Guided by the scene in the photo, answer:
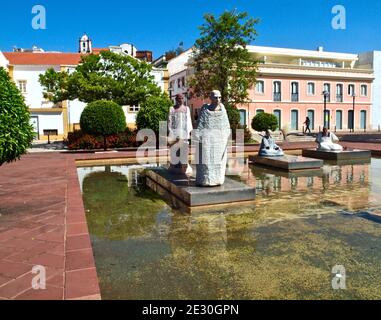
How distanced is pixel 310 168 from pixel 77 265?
29.2 ft

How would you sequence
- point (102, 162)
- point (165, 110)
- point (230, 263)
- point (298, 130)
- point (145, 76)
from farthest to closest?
1. point (298, 130)
2. point (145, 76)
3. point (165, 110)
4. point (102, 162)
5. point (230, 263)

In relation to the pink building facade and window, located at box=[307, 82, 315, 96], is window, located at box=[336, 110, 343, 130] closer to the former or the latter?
the pink building facade

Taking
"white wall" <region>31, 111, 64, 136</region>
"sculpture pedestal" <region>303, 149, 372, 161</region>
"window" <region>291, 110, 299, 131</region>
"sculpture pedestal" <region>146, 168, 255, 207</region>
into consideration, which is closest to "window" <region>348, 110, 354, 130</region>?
"window" <region>291, 110, 299, 131</region>

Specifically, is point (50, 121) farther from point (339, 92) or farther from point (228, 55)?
point (339, 92)

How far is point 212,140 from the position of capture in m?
6.88

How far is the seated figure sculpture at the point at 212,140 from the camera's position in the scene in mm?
6871

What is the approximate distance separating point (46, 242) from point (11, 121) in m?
2.36

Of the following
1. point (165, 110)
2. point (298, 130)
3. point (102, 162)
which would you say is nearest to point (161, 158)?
point (102, 162)

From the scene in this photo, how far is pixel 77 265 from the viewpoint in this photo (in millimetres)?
3734

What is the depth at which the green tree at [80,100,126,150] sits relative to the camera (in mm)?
17641

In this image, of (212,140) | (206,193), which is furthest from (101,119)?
(206,193)

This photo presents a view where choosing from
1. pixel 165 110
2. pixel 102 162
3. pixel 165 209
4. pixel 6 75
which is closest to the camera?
pixel 6 75
